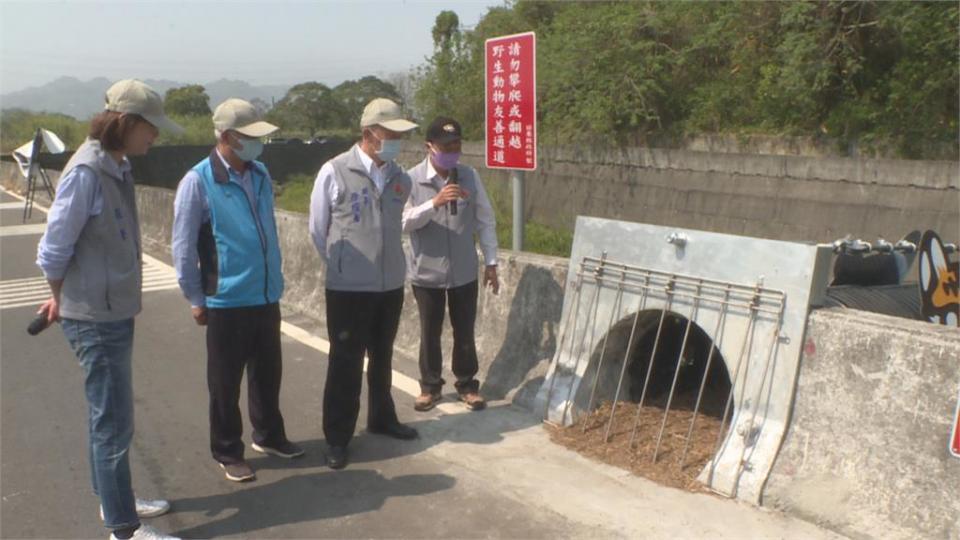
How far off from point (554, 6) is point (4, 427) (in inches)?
761

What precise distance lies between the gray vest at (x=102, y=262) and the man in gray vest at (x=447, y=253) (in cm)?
182

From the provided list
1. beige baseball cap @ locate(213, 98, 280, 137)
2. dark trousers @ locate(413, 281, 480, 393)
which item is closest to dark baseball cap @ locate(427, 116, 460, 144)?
dark trousers @ locate(413, 281, 480, 393)

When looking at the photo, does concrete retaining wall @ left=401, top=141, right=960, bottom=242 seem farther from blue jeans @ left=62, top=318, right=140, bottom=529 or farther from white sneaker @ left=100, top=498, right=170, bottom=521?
blue jeans @ left=62, top=318, right=140, bottom=529

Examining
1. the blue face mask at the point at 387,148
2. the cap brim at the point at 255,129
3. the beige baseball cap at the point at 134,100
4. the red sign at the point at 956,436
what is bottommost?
the red sign at the point at 956,436

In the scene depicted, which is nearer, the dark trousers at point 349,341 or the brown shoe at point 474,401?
the dark trousers at point 349,341

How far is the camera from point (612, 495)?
4.21 meters

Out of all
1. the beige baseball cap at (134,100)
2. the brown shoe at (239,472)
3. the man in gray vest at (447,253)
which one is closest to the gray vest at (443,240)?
the man in gray vest at (447,253)

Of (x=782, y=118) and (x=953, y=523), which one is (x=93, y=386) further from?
(x=782, y=118)

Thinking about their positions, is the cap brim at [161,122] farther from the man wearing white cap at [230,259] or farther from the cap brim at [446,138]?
the cap brim at [446,138]

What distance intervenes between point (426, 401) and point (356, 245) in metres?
1.23

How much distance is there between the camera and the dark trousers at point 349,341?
188 inches

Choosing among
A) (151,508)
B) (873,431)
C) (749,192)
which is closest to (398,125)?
(151,508)

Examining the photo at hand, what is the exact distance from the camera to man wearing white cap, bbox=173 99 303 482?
4.32m

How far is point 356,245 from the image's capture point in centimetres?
474
